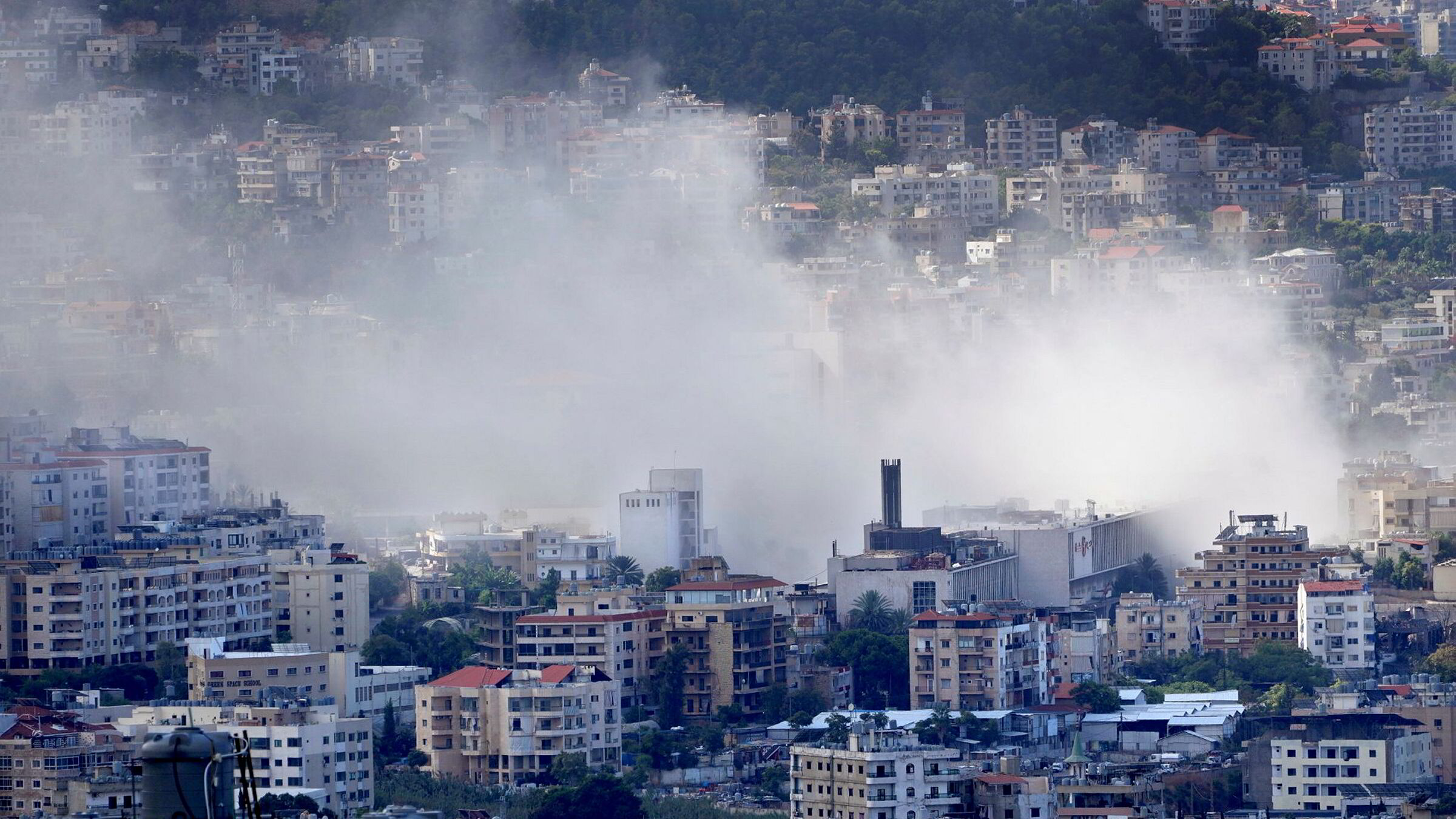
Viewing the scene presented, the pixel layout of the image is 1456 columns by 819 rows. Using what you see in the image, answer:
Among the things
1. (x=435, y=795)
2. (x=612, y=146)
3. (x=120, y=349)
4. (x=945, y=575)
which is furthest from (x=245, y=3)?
(x=435, y=795)

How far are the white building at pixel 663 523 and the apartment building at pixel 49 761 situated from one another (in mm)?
9071

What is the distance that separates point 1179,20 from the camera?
187 feet

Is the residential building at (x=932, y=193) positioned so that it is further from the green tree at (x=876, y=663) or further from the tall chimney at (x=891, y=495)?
the green tree at (x=876, y=663)

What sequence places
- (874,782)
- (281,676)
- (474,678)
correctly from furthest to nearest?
(281,676) → (474,678) → (874,782)

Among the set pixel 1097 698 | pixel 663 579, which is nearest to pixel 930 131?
pixel 663 579

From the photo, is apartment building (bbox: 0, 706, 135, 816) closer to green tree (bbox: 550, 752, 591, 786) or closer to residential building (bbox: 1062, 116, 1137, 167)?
green tree (bbox: 550, 752, 591, 786)

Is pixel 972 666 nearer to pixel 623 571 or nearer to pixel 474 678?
pixel 474 678

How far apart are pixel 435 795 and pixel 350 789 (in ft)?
2.21

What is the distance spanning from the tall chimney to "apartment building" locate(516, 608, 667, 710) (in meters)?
4.41

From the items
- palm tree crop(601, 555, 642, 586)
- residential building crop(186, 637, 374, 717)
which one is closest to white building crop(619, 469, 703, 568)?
palm tree crop(601, 555, 642, 586)

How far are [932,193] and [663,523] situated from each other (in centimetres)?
2011

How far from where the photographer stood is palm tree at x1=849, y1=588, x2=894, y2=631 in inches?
1126

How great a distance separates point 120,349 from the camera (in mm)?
41156

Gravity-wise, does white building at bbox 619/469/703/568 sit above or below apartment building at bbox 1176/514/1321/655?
above
